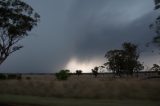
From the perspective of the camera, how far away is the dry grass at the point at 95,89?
3088 centimetres

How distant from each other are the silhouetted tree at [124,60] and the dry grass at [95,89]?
45857 mm

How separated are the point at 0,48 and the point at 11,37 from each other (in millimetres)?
2186

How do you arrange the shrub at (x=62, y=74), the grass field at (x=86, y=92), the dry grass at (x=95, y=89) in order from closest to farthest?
the grass field at (x=86, y=92) → the dry grass at (x=95, y=89) → the shrub at (x=62, y=74)

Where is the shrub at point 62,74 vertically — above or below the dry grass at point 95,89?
above

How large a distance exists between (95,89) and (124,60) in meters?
54.0

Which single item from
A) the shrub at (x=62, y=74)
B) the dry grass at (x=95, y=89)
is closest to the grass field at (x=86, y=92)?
the dry grass at (x=95, y=89)

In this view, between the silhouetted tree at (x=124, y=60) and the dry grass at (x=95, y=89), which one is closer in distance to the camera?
the dry grass at (x=95, y=89)

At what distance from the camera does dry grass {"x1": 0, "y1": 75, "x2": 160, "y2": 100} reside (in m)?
30.9

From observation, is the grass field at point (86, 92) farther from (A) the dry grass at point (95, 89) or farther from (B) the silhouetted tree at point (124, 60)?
(B) the silhouetted tree at point (124, 60)

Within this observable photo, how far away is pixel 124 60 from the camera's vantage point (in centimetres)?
8706

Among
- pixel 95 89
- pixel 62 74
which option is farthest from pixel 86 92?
pixel 62 74

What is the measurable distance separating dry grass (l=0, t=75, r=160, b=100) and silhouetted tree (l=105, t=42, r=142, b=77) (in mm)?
45857

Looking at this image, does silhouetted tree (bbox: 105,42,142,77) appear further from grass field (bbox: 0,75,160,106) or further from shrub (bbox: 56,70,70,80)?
grass field (bbox: 0,75,160,106)

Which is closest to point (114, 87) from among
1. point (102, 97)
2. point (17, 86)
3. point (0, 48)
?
point (102, 97)
